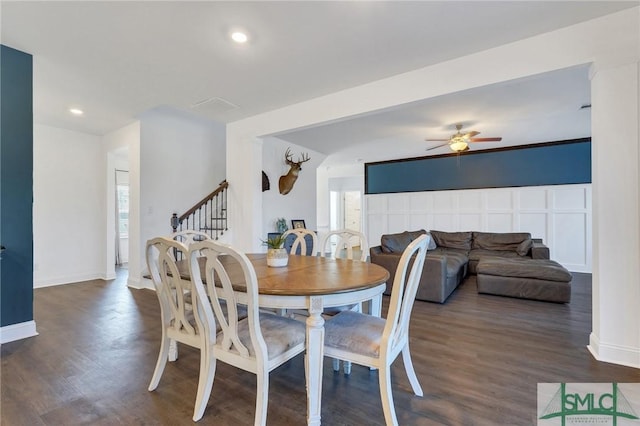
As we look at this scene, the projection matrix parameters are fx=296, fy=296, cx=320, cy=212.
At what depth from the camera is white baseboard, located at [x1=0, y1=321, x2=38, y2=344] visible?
2588 mm

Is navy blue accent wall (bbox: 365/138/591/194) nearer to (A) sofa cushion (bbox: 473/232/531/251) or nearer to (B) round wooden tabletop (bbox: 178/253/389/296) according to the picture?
(A) sofa cushion (bbox: 473/232/531/251)

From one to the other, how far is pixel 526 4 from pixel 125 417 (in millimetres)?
3542

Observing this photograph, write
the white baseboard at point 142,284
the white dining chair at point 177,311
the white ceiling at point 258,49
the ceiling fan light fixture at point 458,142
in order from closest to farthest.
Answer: the white dining chair at point 177,311 < the white ceiling at point 258,49 < the white baseboard at point 142,284 < the ceiling fan light fixture at point 458,142

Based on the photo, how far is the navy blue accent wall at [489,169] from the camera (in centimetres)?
584

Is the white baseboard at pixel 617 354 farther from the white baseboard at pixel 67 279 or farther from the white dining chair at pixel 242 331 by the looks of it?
the white baseboard at pixel 67 279

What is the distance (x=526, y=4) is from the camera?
1997mm

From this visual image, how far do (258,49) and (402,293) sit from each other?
2281 millimetres

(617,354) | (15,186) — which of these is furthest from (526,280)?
(15,186)

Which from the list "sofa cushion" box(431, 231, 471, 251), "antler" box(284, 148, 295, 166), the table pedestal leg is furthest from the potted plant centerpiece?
"sofa cushion" box(431, 231, 471, 251)

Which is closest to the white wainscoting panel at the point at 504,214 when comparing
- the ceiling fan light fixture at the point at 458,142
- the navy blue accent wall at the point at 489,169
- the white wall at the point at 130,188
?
the navy blue accent wall at the point at 489,169

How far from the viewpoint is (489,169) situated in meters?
6.61

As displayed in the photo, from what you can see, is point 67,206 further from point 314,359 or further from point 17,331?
point 314,359

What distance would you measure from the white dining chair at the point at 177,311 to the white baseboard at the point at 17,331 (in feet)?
5.89

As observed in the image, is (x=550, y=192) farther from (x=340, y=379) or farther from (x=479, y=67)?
(x=340, y=379)
